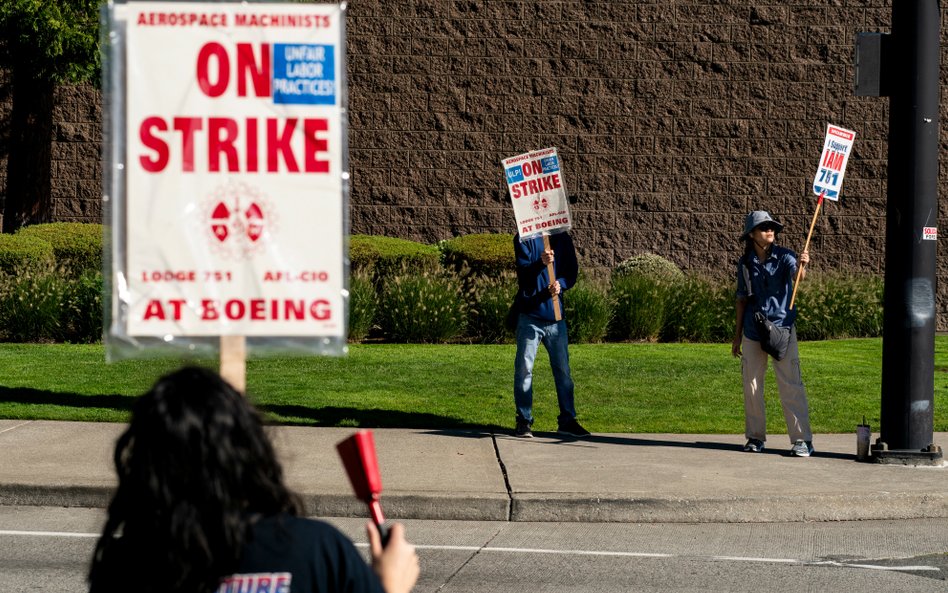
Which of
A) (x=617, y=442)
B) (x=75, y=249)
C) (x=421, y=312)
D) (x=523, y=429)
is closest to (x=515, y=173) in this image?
(x=523, y=429)

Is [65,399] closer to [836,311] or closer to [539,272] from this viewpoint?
[539,272]

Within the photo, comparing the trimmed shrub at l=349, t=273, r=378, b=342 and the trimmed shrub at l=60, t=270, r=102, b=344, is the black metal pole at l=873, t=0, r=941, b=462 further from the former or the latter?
the trimmed shrub at l=60, t=270, r=102, b=344

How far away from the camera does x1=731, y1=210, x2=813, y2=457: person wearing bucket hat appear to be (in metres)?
10.3

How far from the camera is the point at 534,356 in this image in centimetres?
1113

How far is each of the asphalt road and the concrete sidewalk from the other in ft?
0.42

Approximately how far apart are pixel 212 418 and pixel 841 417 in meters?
11.0

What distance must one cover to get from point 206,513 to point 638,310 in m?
16.1

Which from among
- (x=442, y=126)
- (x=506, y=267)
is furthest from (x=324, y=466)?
(x=442, y=126)

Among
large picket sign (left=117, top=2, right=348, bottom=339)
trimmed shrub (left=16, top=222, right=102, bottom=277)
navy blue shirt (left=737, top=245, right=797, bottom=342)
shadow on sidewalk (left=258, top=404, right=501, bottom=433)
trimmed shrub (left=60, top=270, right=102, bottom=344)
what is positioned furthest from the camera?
trimmed shrub (left=16, top=222, right=102, bottom=277)

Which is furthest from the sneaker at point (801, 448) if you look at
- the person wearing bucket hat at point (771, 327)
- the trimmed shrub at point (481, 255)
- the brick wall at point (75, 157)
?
the brick wall at point (75, 157)

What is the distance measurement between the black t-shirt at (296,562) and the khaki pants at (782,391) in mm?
8150

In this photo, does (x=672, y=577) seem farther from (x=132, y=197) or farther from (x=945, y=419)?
(x=945, y=419)

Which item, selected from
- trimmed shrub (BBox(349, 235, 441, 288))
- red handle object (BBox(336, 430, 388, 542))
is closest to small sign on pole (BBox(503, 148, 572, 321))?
trimmed shrub (BBox(349, 235, 441, 288))

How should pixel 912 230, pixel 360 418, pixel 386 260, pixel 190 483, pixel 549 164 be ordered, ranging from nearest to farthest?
pixel 190 483 < pixel 912 230 < pixel 549 164 < pixel 360 418 < pixel 386 260
